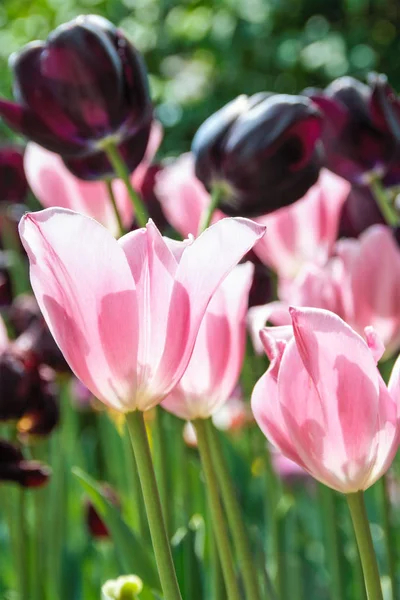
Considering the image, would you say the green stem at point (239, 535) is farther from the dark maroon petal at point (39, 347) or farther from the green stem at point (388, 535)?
the dark maroon petal at point (39, 347)

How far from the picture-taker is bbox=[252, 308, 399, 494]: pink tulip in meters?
0.34

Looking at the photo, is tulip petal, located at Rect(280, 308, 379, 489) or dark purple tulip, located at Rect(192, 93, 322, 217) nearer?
tulip petal, located at Rect(280, 308, 379, 489)

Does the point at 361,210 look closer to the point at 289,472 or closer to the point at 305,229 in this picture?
the point at 305,229

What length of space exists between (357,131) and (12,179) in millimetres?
421

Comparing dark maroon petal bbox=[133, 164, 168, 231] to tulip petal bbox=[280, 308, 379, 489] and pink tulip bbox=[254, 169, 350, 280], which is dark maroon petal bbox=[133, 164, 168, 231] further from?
tulip petal bbox=[280, 308, 379, 489]

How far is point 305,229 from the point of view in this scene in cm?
79

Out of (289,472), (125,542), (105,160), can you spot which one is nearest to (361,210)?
(105,160)

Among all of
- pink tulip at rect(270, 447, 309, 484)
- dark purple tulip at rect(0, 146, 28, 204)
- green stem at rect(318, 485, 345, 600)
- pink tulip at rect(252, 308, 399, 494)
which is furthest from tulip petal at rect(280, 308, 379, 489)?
pink tulip at rect(270, 447, 309, 484)

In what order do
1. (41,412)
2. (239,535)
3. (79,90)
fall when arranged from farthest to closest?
(41,412) < (79,90) < (239,535)

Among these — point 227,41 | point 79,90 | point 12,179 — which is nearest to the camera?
point 79,90

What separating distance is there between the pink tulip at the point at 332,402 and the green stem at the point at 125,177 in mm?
170

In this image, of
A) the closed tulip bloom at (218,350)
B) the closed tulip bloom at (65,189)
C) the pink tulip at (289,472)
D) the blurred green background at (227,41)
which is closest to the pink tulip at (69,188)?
the closed tulip bloom at (65,189)

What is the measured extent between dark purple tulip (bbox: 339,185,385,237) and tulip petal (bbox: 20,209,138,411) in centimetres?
35

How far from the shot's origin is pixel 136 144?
59cm
